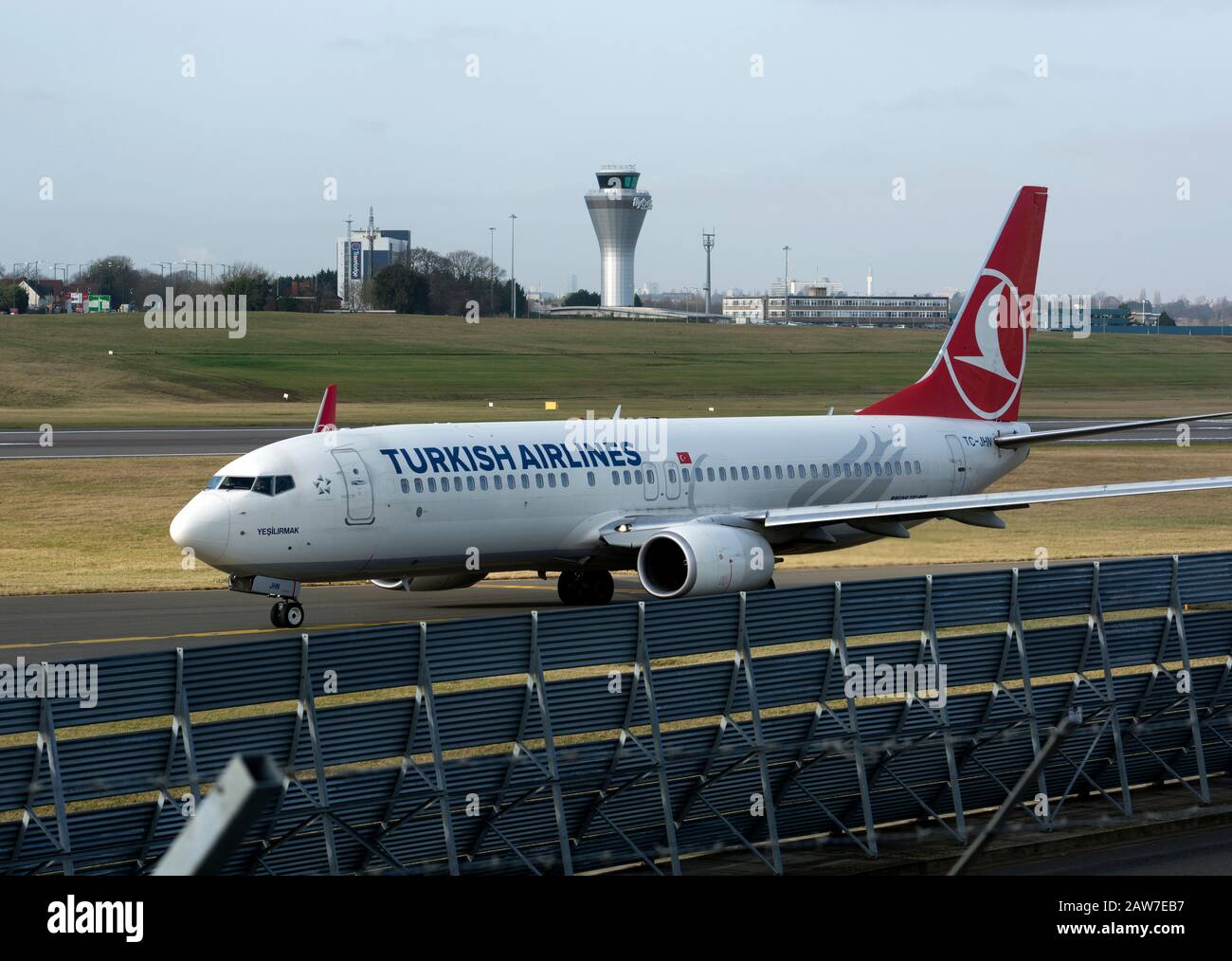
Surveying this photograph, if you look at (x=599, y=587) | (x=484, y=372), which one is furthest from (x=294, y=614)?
(x=484, y=372)

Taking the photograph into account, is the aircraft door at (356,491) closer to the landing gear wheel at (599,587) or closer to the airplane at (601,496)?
the airplane at (601,496)

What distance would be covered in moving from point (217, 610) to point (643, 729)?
60.9 ft

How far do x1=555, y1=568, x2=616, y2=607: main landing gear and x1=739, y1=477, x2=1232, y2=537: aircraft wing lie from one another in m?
3.18

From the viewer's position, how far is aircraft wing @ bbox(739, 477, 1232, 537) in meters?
34.5

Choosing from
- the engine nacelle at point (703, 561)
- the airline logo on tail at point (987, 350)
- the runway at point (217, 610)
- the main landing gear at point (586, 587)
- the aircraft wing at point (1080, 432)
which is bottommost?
the runway at point (217, 610)

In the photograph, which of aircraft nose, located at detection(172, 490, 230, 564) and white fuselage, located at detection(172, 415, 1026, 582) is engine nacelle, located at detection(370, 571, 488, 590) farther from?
aircraft nose, located at detection(172, 490, 230, 564)

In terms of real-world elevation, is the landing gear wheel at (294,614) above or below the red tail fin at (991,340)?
below

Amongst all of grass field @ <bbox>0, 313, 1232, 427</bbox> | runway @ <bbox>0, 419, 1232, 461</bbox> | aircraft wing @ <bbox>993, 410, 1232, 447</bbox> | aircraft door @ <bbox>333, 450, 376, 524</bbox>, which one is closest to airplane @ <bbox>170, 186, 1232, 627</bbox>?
aircraft door @ <bbox>333, 450, 376, 524</bbox>

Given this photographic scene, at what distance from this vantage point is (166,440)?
7706 centimetres

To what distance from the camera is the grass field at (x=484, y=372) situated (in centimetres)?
10450

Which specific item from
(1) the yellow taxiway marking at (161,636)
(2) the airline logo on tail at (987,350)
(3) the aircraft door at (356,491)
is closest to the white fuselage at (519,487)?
(3) the aircraft door at (356,491)

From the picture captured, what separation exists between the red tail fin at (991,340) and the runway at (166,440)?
20.6 metres

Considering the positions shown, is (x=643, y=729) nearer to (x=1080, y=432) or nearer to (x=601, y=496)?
(x=601, y=496)
